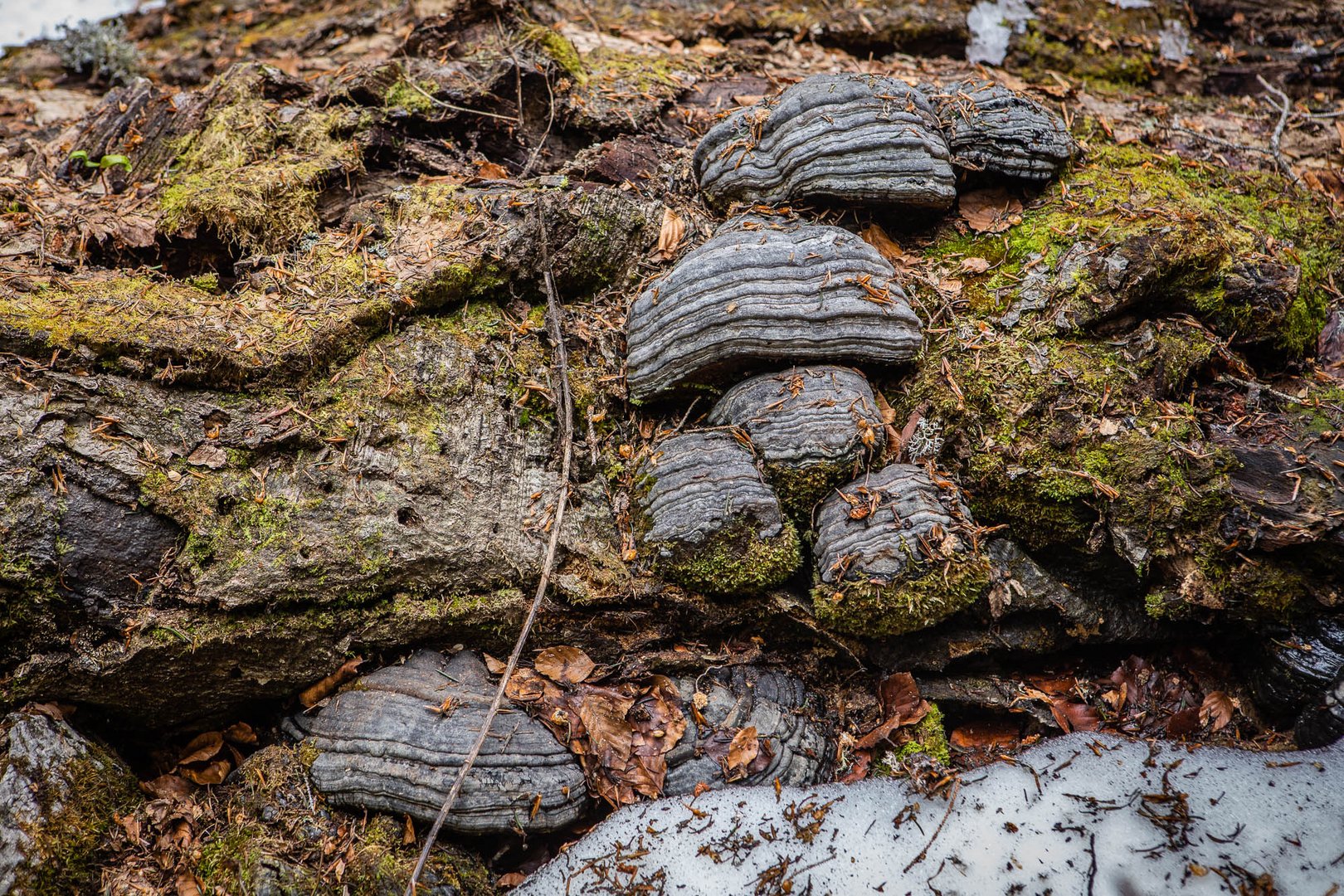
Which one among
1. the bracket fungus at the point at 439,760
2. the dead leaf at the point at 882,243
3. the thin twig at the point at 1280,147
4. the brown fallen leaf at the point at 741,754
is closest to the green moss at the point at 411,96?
the dead leaf at the point at 882,243

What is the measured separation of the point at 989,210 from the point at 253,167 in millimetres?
4799

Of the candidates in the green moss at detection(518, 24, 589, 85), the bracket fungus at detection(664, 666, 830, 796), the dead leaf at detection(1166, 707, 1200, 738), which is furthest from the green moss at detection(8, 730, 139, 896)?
the dead leaf at detection(1166, 707, 1200, 738)

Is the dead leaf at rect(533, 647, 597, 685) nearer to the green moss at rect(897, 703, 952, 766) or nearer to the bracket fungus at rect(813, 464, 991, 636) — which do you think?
the bracket fungus at rect(813, 464, 991, 636)

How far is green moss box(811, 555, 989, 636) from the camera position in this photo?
3.50 meters

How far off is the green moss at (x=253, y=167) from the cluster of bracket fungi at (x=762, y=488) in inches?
90.4

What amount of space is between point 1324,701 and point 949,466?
Result: 6.47 feet

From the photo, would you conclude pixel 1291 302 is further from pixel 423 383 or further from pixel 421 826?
pixel 421 826

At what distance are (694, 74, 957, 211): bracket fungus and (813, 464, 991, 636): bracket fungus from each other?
174 cm

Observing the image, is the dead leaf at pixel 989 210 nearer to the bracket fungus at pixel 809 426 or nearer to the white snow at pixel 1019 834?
the bracket fungus at pixel 809 426

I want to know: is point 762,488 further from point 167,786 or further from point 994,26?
point 994,26

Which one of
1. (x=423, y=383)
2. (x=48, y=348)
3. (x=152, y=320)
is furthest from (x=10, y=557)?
(x=423, y=383)

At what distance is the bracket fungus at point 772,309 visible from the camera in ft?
12.3

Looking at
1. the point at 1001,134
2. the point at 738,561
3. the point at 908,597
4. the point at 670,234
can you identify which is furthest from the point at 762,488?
the point at 1001,134

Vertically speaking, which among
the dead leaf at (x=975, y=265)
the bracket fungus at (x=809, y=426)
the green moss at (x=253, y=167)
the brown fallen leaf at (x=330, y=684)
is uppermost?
the green moss at (x=253, y=167)
